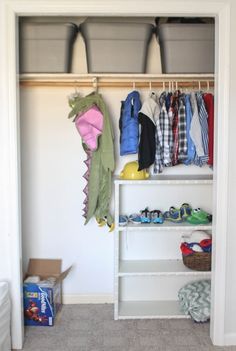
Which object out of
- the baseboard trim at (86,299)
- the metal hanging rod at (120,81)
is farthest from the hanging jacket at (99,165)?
the baseboard trim at (86,299)

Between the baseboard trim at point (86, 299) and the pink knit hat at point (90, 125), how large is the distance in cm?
125

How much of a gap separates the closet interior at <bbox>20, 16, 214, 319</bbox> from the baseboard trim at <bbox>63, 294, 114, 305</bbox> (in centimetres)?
5

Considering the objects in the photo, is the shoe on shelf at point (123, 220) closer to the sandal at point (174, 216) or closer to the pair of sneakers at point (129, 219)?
the pair of sneakers at point (129, 219)

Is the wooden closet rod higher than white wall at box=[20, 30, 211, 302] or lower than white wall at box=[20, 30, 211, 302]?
higher

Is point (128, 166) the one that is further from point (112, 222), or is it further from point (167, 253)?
point (167, 253)

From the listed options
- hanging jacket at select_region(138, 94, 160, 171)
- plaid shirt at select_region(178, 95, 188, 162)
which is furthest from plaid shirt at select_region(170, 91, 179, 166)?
hanging jacket at select_region(138, 94, 160, 171)

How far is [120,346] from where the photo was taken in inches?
99.9

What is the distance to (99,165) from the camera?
116 inches

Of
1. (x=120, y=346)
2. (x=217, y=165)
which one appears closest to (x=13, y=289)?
(x=120, y=346)

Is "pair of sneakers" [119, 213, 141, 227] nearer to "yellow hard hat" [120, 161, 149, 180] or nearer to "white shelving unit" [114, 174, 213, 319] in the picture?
"white shelving unit" [114, 174, 213, 319]

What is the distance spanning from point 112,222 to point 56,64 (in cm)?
127

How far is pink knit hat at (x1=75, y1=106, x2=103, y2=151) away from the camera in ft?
9.40

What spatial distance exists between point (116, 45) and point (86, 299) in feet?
6.65

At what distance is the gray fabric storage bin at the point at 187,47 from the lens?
2768 mm
